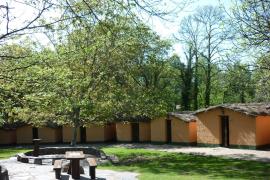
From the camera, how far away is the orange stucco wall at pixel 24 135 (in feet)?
145

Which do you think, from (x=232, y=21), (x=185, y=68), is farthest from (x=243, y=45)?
(x=185, y=68)

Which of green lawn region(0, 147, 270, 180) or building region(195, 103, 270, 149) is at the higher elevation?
building region(195, 103, 270, 149)

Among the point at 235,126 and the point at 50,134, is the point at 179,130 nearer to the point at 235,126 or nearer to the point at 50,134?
the point at 235,126

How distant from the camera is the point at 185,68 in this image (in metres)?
54.0

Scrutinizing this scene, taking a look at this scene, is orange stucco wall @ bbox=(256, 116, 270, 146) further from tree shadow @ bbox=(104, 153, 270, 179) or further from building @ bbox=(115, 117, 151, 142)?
building @ bbox=(115, 117, 151, 142)

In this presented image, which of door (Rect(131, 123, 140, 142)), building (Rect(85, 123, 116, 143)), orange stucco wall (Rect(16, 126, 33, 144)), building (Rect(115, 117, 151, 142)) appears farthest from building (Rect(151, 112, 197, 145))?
orange stucco wall (Rect(16, 126, 33, 144))

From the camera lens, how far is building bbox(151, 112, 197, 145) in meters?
36.4

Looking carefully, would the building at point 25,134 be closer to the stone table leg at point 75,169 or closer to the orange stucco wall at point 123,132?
the orange stucco wall at point 123,132

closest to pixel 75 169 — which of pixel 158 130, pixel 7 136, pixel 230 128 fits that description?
pixel 230 128

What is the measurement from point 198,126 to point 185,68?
1994 cm

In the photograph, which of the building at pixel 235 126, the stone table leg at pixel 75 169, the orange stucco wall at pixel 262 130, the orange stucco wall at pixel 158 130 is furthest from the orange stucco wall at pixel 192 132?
the stone table leg at pixel 75 169

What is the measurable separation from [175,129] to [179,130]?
40 centimetres

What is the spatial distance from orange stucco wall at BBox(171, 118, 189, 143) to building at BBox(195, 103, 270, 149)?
164cm

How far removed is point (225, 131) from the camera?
3300 centimetres
